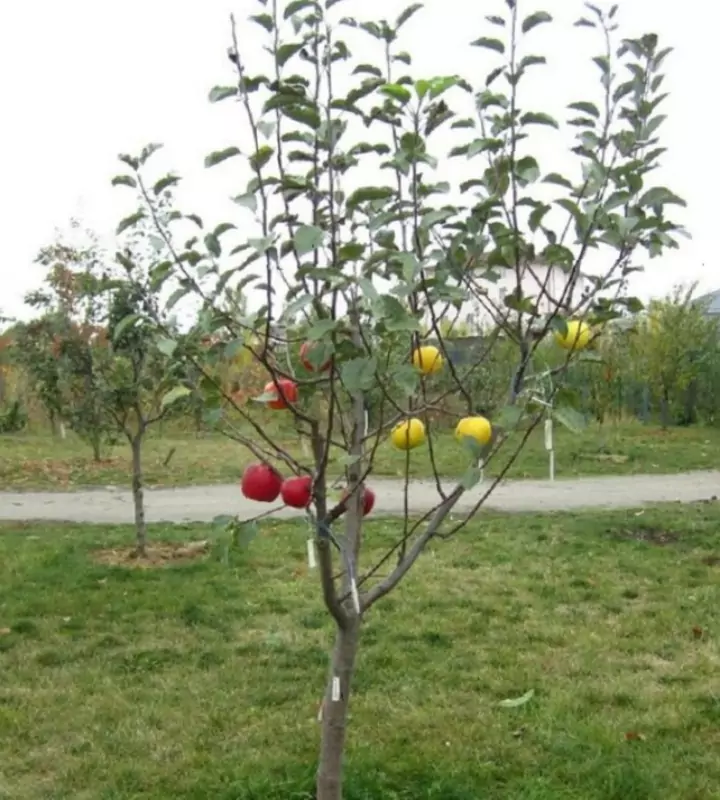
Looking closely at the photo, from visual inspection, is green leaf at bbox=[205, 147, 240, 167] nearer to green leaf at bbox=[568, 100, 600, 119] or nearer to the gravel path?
green leaf at bbox=[568, 100, 600, 119]

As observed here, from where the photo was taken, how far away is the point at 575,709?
414cm

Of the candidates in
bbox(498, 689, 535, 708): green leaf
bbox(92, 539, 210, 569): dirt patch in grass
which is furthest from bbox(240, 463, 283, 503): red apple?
bbox(92, 539, 210, 569): dirt patch in grass

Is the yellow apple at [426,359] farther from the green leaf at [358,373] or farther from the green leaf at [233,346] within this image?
the green leaf at [233,346]

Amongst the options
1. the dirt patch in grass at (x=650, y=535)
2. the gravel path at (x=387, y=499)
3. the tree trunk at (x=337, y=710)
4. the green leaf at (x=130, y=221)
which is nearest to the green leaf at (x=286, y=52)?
the green leaf at (x=130, y=221)

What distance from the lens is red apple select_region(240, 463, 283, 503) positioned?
2.31m

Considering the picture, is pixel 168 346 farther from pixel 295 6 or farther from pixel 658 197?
pixel 658 197

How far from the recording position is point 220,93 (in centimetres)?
207

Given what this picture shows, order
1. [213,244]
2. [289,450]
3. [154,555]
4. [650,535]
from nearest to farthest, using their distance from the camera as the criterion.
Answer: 1. [213,244]
2. [154,555]
3. [650,535]
4. [289,450]

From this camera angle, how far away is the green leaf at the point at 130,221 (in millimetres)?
2199

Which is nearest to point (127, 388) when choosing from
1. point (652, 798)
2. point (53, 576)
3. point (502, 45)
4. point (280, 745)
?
point (53, 576)

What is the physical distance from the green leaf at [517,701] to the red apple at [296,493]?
234cm

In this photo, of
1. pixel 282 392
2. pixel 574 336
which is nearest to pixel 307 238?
pixel 282 392

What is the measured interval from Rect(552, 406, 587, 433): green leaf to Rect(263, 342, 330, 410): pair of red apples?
55cm

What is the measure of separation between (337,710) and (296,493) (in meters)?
0.89
